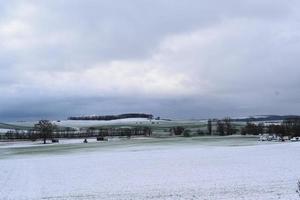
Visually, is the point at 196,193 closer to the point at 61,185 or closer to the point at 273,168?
the point at 61,185

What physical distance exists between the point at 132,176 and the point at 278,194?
14.2 m

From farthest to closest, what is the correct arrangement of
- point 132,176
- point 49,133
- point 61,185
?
point 49,133 < point 132,176 < point 61,185

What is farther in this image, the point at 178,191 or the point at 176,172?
the point at 176,172

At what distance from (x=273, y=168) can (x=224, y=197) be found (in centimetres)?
1568

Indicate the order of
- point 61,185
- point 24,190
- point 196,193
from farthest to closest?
point 61,185
point 24,190
point 196,193

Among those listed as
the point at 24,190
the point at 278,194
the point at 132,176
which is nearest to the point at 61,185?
the point at 24,190

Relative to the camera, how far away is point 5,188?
96.9ft

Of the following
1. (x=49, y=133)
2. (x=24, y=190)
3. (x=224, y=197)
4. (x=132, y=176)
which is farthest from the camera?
(x=49, y=133)

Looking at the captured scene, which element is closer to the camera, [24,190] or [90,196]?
[90,196]

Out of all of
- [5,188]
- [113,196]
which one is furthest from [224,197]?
[5,188]

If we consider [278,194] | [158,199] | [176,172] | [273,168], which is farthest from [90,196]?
[273,168]

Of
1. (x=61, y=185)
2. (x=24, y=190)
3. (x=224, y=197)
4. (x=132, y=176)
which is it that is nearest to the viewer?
(x=224, y=197)

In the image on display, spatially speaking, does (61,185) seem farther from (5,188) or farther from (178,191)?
(178,191)

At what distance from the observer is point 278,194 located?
23000 mm
